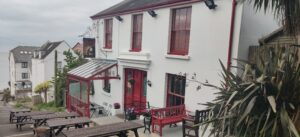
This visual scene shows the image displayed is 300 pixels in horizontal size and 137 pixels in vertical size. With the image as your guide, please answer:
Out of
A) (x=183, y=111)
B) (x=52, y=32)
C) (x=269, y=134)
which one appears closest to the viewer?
(x=269, y=134)

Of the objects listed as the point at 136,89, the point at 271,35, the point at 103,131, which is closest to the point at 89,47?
the point at 136,89

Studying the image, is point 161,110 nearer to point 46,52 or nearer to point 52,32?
point 46,52

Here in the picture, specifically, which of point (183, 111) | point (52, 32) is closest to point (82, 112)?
point (183, 111)

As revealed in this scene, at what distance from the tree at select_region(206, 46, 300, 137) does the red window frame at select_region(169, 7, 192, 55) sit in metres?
4.62

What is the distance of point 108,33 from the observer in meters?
14.2

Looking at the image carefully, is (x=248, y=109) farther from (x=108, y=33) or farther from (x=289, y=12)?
(x=108, y=33)

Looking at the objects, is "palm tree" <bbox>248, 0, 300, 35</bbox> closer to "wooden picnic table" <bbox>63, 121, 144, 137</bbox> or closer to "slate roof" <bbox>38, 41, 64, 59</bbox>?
"wooden picnic table" <bbox>63, 121, 144, 137</bbox>

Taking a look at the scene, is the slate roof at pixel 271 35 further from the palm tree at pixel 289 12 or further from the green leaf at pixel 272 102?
the green leaf at pixel 272 102

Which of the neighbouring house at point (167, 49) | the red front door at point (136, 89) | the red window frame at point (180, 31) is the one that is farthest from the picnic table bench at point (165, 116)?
the red front door at point (136, 89)

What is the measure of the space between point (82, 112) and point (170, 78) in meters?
5.28

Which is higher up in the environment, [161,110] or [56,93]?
[161,110]

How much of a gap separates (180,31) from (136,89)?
13.5ft

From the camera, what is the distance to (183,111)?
9.18m

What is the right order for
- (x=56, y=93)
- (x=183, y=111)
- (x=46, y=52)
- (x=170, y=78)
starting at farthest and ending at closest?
(x=46, y=52) < (x=56, y=93) < (x=170, y=78) < (x=183, y=111)
